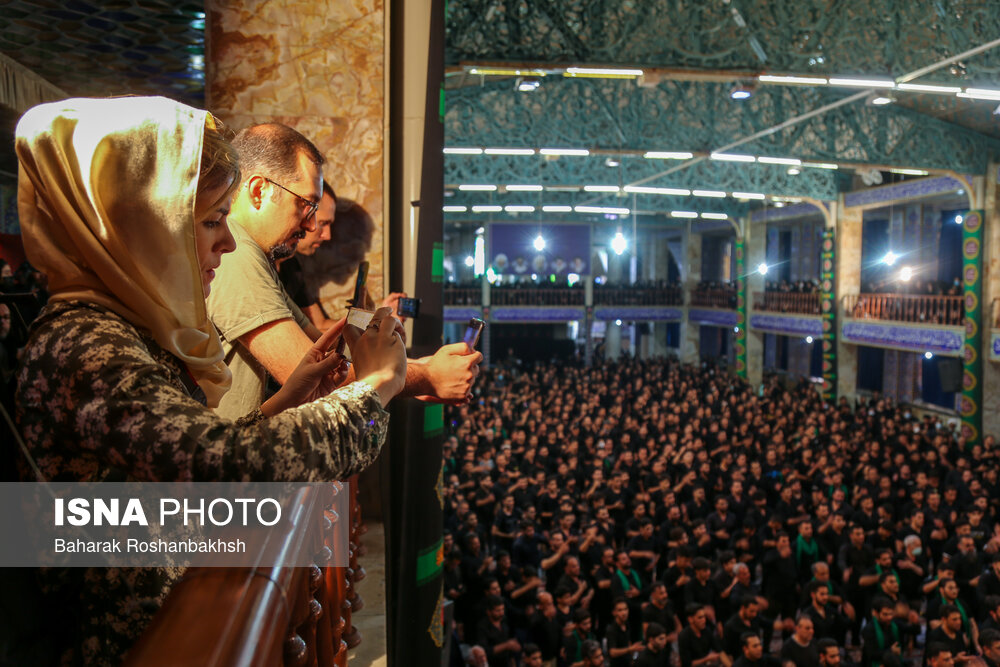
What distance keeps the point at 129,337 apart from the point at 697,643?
5656mm

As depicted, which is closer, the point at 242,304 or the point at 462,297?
the point at 242,304

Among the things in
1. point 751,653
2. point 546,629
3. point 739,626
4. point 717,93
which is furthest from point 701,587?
point 717,93

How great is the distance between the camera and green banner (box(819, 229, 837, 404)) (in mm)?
16531

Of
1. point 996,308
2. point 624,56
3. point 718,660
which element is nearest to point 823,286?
point 996,308

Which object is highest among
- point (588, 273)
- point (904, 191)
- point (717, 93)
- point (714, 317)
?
point (717, 93)

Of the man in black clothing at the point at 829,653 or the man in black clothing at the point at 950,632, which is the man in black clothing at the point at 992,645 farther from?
the man in black clothing at the point at 829,653

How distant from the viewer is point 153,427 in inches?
35.3

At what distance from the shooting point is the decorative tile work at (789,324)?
17.3 m

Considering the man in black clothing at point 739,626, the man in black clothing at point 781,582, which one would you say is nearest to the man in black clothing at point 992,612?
the man in black clothing at point 781,582

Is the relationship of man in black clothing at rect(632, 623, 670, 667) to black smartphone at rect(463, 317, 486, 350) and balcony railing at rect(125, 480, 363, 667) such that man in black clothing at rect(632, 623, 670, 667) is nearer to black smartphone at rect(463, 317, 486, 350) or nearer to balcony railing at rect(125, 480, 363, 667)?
black smartphone at rect(463, 317, 486, 350)

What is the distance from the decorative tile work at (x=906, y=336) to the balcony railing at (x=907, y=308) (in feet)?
0.56

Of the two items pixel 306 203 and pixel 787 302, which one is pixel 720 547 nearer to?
pixel 306 203

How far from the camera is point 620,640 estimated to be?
19.4 feet

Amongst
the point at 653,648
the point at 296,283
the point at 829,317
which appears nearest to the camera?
the point at 296,283
